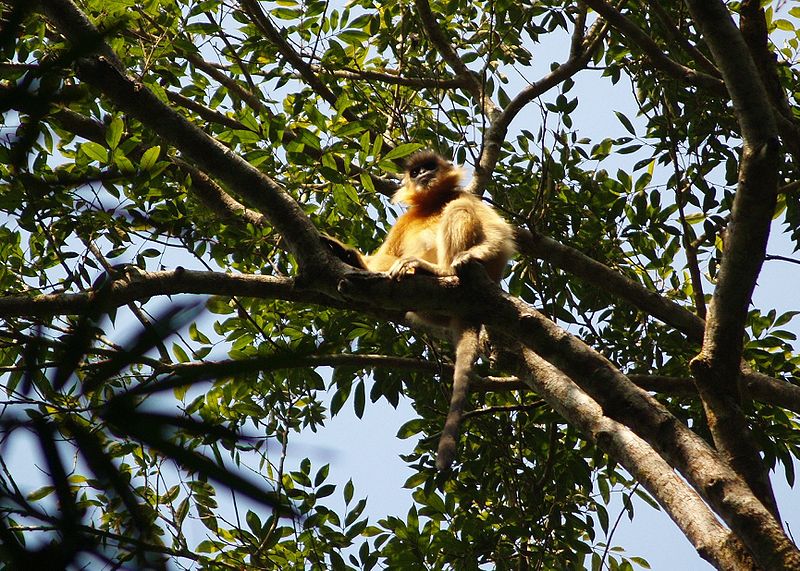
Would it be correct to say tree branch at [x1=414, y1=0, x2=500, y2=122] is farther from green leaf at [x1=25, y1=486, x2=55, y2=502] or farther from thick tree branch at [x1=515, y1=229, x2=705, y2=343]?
green leaf at [x1=25, y1=486, x2=55, y2=502]

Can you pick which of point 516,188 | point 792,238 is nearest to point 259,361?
point 516,188

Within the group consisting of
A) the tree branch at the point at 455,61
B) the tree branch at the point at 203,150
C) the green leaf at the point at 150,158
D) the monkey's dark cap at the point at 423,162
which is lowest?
the tree branch at the point at 203,150

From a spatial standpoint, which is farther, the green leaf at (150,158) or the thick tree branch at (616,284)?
the thick tree branch at (616,284)

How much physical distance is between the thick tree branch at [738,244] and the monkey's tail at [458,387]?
100cm

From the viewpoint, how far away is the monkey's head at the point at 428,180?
18.9 feet

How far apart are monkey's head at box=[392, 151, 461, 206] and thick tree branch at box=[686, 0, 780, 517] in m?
3.02

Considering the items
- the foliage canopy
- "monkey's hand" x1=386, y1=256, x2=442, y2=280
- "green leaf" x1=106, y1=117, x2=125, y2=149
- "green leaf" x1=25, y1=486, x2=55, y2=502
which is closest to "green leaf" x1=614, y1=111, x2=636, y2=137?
the foliage canopy

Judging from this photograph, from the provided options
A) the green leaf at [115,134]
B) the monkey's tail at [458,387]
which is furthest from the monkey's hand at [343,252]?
the green leaf at [115,134]

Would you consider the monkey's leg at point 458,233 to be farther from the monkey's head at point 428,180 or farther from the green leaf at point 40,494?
the green leaf at point 40,494

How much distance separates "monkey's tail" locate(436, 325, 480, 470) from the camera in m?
3.10

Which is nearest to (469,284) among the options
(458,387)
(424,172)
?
(458,387)

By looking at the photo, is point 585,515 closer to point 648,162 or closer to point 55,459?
point 648,162

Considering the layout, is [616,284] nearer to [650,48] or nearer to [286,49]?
[650,48]

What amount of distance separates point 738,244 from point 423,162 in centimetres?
329
